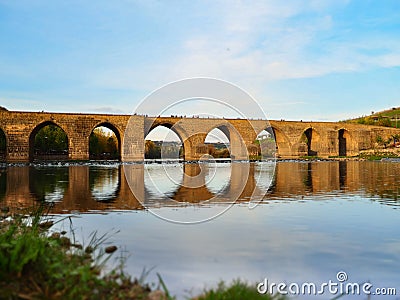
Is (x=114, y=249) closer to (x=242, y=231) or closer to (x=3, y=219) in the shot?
(x=242, y=231)

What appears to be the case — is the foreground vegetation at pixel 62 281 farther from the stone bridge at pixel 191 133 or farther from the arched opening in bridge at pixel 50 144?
the arched opening in bridge at pixel 50 144

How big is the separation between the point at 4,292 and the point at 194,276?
179 centimetres

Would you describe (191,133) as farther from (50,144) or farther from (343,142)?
(343,142)

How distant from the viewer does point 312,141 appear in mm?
51781

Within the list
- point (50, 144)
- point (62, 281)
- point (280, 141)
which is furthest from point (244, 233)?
point (50, 144)

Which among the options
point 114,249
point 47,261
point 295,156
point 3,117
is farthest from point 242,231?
point 295,156

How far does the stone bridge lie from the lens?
1388 inches

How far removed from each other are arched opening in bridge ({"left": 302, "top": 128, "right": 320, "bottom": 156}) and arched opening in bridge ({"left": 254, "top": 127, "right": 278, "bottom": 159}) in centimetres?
460

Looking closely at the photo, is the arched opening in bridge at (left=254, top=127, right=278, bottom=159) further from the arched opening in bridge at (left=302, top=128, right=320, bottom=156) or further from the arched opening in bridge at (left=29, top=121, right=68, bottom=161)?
the arched opening in bridge at (left=29, top=121, right=68, bottom=161)

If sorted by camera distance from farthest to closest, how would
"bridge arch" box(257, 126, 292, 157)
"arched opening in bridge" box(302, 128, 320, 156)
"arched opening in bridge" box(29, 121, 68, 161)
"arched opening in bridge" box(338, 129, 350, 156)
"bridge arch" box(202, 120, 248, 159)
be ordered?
"arched opening in bridge" box(338, 129, 350, 156), "arched opening in bridge" box(302, 128, 320, 156), "bridge arch" box(257, 126, 292, 157), "bridge arch" box(202, 120, 248, 159), "arched opening in bridge" box(29, 121, 68, 161)

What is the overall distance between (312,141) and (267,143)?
774cm

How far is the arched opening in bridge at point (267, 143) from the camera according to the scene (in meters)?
47.0

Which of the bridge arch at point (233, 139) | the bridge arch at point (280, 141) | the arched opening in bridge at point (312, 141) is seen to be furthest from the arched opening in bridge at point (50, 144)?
the arched opening in bridge at point (312, 141)

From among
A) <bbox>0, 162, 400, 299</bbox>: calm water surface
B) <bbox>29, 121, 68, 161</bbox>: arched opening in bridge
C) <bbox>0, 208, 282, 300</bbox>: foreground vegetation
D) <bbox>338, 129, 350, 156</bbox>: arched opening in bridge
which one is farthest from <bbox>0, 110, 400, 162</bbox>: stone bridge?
<bbox>0, 208, 282, 300</bbox>: foreground vegetation
